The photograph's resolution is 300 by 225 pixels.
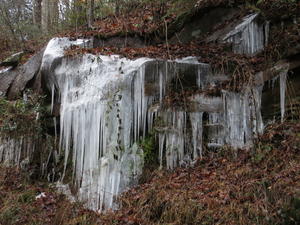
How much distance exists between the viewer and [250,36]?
6848 mm

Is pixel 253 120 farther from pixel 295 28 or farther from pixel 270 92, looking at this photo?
pixel 295 28

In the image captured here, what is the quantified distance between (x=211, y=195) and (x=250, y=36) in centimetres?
371

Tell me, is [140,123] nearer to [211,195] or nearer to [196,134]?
[196,134]

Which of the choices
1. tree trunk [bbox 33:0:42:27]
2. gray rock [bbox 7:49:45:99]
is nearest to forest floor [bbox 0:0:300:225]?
gray rock [bbox 7:49:45:99]

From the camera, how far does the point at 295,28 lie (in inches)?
246

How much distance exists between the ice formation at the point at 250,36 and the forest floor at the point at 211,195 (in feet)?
6.19

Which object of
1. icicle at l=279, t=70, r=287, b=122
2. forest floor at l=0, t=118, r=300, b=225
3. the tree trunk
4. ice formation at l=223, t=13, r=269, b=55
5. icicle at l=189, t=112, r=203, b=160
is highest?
the tree trunk

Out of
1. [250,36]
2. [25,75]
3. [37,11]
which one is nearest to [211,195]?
[250,36]

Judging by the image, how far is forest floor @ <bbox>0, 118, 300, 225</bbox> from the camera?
3947 mm

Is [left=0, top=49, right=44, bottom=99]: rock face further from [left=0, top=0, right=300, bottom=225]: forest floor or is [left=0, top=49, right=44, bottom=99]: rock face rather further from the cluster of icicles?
the cluster of icicles

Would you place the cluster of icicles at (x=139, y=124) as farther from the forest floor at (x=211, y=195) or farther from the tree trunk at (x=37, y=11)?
the tree trunk at (x=37, y=11)

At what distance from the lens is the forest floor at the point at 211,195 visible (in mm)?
3947

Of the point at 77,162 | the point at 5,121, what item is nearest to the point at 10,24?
the point at 5,121

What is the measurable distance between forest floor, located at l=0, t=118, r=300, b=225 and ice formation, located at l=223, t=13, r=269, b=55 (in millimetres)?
1887
